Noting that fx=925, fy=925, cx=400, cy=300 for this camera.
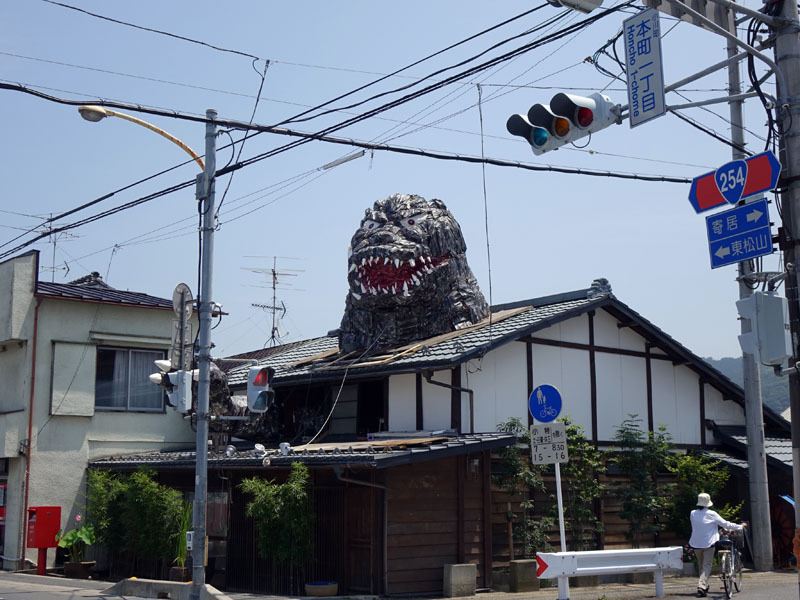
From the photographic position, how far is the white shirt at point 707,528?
15070 mm

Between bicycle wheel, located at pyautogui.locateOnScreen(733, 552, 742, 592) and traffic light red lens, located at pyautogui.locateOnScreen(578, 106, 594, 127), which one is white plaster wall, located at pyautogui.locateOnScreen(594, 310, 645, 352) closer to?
bicycle wheel, located at pyautogui.locateOnScreen(733, 552, 742, 592)

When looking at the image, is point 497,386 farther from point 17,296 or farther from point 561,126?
point 17,296

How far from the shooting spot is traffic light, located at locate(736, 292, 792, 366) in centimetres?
888

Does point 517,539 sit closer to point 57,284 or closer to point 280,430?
point 280,430

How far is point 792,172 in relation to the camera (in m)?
9.70

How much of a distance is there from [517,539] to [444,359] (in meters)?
3.78

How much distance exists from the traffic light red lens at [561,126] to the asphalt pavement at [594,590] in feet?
24.4

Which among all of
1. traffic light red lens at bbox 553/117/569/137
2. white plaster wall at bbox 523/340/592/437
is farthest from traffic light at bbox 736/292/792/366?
white plaster wall at bbox 523/340/592/437

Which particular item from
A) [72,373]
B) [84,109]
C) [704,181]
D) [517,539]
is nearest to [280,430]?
[72,373]

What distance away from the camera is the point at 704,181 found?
1016 cm

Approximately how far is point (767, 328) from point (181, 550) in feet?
43.3

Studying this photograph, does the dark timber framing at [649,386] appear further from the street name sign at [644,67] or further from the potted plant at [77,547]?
the potted plant at [77,547]

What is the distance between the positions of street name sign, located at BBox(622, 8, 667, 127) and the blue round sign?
483 centimetres

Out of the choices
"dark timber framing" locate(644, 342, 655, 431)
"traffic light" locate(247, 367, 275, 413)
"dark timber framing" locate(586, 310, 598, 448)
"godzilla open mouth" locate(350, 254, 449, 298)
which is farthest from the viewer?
"dark timber framing" locate(644, 342, 655, 431)
